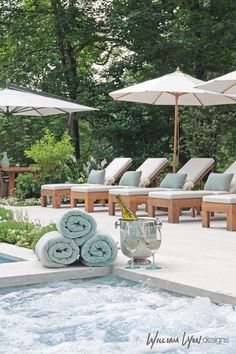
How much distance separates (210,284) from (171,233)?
370 centimetres

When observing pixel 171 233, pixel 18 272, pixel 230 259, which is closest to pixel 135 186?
pixel 171 233

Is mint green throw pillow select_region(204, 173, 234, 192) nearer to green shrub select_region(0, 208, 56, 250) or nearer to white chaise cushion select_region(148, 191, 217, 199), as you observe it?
white chaise cushion select_region(148, 191, 217, 199)

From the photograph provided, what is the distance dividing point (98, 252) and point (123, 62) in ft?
40.0

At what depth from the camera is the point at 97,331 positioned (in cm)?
470

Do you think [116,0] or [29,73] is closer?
[116,0]

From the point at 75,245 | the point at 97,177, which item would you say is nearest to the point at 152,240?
the point at 75,245

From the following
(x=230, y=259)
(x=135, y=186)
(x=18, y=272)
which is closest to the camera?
(x=18, y=272)

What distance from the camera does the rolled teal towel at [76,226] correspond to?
6.22 m

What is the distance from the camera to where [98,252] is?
20.4 ft

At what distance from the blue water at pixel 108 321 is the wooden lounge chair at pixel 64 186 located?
7.15 meters

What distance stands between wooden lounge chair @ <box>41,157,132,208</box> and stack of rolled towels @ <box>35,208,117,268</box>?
Result: 6726 millimetres

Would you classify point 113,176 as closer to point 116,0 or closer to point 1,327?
point 116,0

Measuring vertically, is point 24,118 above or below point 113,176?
above

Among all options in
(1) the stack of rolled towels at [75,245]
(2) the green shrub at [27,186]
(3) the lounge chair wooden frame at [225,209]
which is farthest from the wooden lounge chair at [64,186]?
(1) the stack of rolled towels at [75,245]
